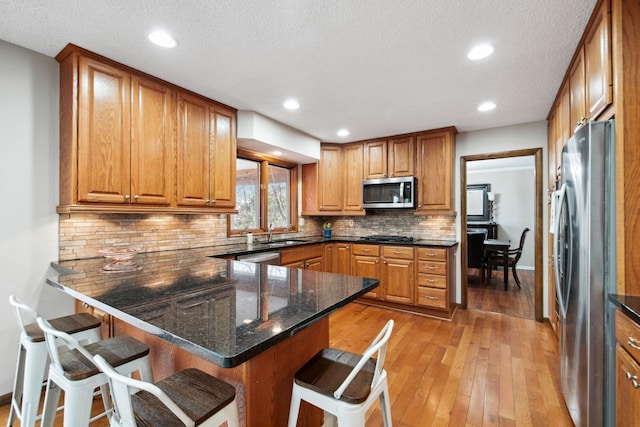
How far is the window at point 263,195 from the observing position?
3.73 m

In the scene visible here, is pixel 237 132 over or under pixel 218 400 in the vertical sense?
over

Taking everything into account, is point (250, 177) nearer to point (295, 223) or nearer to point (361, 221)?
point (295, 223)

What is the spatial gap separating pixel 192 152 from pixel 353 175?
2.44 metres

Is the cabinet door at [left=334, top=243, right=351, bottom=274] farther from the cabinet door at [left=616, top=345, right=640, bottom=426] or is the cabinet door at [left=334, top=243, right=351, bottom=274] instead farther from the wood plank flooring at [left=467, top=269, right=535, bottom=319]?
the cabinet door at [left=616, top=345, right=640, bottom=426]

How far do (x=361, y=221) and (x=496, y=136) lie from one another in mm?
2191

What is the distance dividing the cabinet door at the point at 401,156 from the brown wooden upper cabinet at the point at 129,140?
7.71ft

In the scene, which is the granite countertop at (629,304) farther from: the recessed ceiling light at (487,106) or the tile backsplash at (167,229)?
the tile backsplash at (167,229)

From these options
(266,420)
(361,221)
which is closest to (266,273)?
(266,420)

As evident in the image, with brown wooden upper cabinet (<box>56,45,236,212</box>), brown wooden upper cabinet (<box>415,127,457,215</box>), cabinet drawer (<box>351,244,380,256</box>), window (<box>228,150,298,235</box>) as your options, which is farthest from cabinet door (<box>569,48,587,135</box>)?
window (<box>228,150,298,235</box>)

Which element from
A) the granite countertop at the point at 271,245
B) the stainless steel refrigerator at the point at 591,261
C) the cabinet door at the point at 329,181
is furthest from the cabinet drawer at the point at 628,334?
the cabinet door at the point at 329,181

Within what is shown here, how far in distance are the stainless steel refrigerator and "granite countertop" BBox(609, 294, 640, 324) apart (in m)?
0.06

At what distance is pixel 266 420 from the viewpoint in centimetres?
113

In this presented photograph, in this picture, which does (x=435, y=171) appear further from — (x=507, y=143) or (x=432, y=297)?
(x=432, y=297)

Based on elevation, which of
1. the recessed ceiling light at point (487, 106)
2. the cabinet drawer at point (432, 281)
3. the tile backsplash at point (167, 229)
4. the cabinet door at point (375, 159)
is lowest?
the cabinet drawer at point (432, 281)
